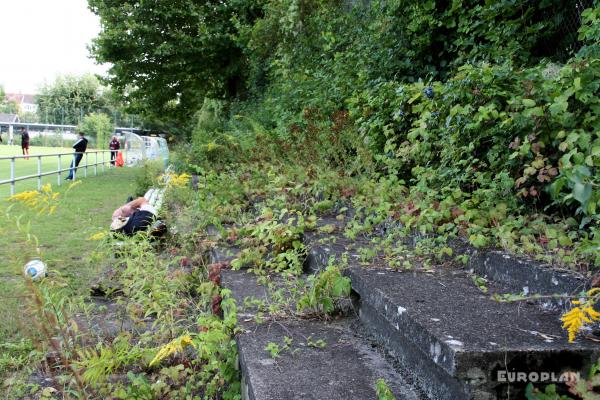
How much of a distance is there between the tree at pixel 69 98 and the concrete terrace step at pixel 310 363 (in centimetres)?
6176

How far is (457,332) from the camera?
1593 millimetres

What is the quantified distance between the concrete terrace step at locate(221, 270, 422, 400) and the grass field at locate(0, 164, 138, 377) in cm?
102

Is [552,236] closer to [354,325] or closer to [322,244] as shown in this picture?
[354,325]

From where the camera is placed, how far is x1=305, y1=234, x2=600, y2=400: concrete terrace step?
1430mm

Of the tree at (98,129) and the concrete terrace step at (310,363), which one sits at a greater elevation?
the tree at (98,129)

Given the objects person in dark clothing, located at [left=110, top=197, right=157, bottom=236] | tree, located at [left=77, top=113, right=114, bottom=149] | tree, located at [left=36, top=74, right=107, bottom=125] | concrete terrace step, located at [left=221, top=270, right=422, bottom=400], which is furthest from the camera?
tree, located at [left=36, top=74, right=107, bottom=125]

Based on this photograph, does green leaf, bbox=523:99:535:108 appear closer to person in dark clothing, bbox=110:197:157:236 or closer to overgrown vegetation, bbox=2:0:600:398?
overgrown vegetation, bbox=2:0:600:398

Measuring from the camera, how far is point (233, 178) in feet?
19.5

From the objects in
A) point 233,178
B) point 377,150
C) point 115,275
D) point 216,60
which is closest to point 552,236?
point 377,150

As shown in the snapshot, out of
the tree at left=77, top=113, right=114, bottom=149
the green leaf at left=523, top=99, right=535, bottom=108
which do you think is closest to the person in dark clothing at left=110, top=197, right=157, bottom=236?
the green leaf at left=523, top=99, right=535, bottom=108

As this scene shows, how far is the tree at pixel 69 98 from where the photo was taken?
58812 millimetres

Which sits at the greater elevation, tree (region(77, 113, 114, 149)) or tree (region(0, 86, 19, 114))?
tree (region(0, 86, 19, 114))

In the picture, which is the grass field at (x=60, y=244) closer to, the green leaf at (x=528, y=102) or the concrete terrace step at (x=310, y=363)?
the concrete terrace step at (x=310, y=363)

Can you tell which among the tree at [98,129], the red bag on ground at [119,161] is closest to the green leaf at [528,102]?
the red bag on ground at [119,161]
